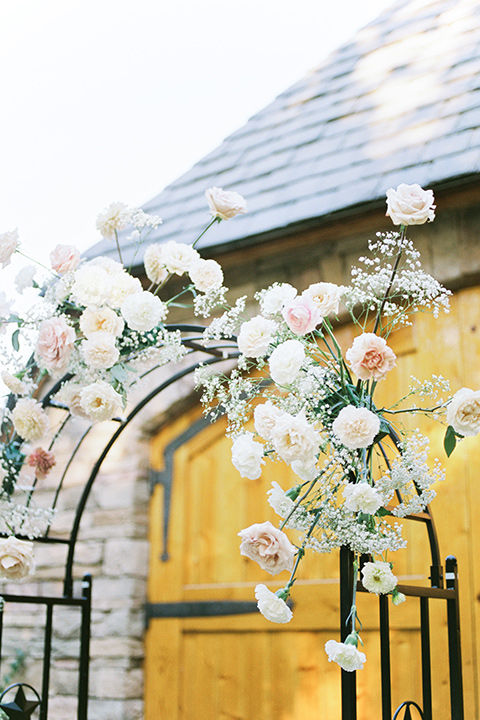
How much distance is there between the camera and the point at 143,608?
3.52 meters

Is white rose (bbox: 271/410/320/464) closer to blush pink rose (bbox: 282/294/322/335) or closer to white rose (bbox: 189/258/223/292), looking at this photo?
blush pink rose (bbox: 282/294/322/335)

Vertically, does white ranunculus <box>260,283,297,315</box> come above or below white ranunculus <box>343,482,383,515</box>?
above

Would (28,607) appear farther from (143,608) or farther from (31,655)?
(143,608)

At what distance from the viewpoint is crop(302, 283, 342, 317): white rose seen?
71.6 inches

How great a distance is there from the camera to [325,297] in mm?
1828

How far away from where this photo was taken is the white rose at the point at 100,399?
7.00ft

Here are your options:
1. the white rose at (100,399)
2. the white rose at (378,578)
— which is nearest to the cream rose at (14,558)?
the white rose at (100,399)

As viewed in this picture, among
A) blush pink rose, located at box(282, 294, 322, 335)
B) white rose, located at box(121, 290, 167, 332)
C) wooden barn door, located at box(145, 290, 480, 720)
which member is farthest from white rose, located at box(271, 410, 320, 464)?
wooden barn door, located at box(145, 290, 480, 720)

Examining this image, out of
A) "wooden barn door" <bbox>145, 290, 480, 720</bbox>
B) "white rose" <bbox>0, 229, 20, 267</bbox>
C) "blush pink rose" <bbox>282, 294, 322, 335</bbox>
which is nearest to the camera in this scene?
"blush pink rose" <bbox>282, 294, 322, 335</bbox>

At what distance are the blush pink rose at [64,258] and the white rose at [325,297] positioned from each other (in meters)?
0.91

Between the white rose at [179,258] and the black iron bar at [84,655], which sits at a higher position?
the white rose at [179,258]

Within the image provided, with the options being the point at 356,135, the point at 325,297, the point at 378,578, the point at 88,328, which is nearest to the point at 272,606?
the point at 378,578

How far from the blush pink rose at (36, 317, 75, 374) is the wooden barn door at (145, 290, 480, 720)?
140 centimetres

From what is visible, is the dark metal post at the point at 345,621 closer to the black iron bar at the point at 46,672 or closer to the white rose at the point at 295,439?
the white rose at the point at 295,439
